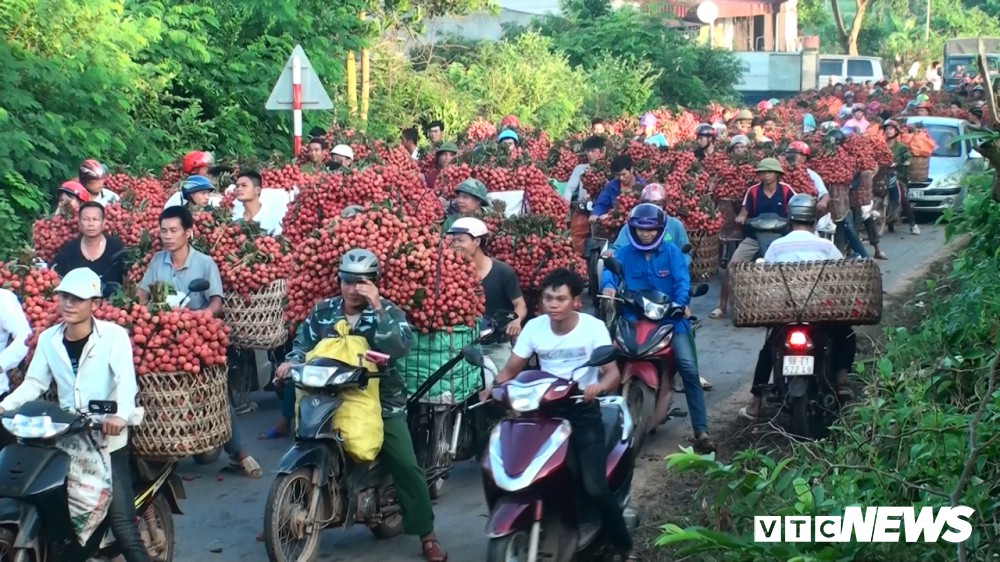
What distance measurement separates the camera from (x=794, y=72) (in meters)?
46.3

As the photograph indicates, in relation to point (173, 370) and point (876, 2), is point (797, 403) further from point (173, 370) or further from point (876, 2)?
point (876, 2)

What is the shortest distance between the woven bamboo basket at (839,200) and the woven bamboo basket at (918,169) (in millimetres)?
5356

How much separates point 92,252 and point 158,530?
3847mm

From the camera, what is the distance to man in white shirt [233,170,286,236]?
39.3ft

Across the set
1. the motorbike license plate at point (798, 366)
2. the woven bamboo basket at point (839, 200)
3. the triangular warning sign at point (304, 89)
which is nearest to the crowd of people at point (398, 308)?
the motorbike license plate at point (798, 366)

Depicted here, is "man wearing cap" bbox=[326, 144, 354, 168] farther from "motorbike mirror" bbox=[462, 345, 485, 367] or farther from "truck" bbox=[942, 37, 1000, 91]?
"truck" bbox=[942, 37, 1000, 91]

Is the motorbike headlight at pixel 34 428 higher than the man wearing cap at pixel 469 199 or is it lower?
lower

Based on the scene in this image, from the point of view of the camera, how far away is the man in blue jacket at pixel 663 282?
9.70 meters

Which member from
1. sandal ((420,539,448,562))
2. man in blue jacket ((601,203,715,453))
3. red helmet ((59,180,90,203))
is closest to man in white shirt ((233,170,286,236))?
red helmet ((59,180,90,203))

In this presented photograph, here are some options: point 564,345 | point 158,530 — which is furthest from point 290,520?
point 564,345

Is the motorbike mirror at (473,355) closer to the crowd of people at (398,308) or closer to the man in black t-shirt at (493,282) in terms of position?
the crowd of people at (398,308)

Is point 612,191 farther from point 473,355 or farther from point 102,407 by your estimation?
point 102,407

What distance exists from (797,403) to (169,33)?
12.4 meters

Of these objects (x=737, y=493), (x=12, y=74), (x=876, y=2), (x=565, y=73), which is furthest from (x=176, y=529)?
(x=876, y=2)
